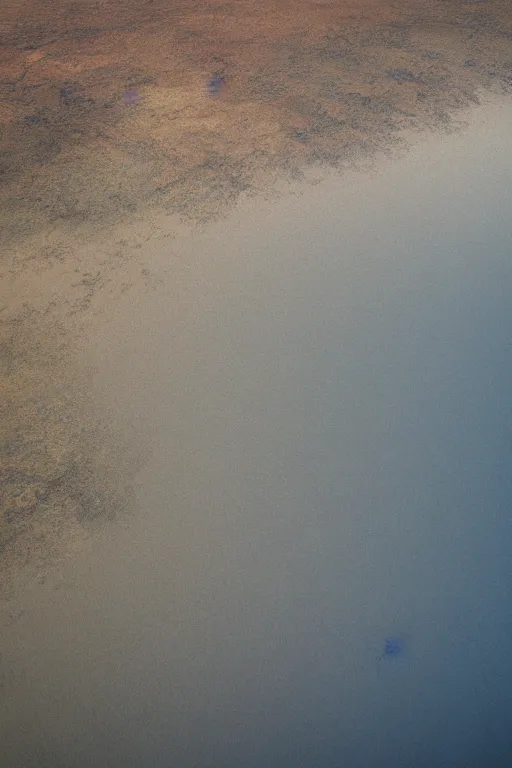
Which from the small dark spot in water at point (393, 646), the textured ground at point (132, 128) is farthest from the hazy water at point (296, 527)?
the textured ground at point (132, 128)

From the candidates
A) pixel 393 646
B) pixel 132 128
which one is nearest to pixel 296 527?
pixel 393 646

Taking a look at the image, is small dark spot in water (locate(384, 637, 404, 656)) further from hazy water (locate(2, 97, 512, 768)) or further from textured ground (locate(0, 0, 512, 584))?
textured ground (locate(0, 0, 512, 584))

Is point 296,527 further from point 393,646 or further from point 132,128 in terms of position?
point 132,128

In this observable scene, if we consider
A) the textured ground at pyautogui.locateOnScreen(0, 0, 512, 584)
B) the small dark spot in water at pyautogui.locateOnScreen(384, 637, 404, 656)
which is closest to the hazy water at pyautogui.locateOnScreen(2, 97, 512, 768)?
the small dark spot in water at pyautogui.locateOnScreen(384, 637, 404, 656)

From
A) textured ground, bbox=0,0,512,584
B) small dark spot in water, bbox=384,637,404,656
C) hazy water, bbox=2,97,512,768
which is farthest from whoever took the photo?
textured ground, bbox=0,0,512,584

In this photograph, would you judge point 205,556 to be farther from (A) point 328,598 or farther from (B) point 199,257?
(B) point 199,257

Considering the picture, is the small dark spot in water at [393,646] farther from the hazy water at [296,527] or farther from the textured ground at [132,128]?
the textured ground at [132,128]
